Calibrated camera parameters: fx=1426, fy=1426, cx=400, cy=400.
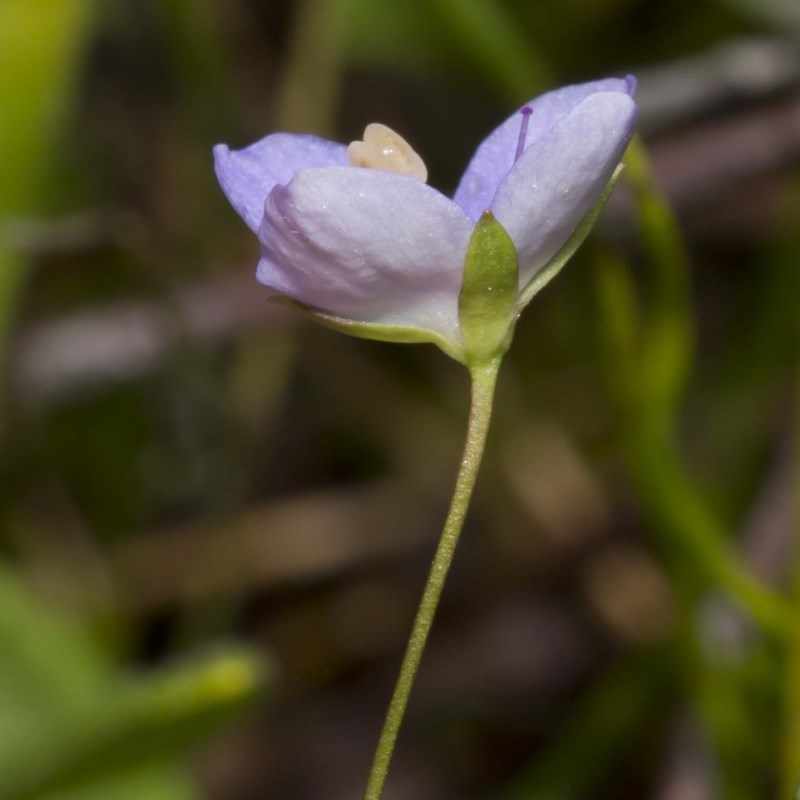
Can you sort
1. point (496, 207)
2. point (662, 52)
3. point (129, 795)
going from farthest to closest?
point (662, 52), point (129, 795), point (496, 207)

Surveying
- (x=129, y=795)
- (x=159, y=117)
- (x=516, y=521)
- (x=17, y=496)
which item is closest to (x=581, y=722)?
(x=516, y=521)

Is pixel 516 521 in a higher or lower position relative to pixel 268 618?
higher

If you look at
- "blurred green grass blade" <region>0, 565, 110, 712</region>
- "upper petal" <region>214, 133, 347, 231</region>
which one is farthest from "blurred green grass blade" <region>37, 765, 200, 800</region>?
Result: "upper petal" <region>214, 133, 347, 231</region>

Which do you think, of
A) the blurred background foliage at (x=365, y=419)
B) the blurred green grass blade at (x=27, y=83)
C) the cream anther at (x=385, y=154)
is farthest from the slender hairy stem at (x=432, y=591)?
the blurred green grass blade at (x=27, y=83)

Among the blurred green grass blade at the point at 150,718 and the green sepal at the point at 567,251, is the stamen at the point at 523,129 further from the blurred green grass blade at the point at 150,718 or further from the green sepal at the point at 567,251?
the blurred green grass blade at the point at 150,718

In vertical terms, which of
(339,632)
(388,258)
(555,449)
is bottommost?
(339,632)

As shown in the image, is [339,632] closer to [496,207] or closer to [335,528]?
[335,528]
